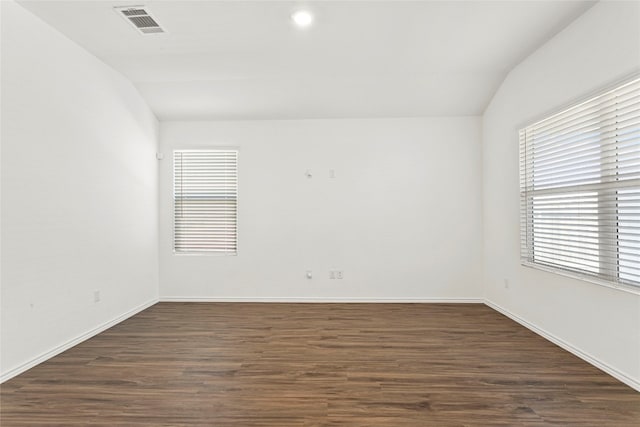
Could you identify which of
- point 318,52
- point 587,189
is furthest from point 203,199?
point 587,189

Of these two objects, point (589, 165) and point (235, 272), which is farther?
point (235, 272)

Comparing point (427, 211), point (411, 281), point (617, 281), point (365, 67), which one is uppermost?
point (365, 67)

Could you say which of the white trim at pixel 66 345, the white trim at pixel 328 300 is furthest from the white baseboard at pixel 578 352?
the white trim at pixel 66 345

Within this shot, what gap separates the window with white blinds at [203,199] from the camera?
4.77 metres

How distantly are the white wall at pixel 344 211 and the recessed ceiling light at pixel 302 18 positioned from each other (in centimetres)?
188

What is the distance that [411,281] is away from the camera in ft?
15.2

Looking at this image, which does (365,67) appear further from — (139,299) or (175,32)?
(139,299)

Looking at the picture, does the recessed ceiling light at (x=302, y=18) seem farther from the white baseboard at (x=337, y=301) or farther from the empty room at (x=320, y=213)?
the white baseboard at (x=337, y=301)

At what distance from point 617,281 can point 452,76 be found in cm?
275

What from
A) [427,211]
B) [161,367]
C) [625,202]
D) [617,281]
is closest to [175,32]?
[161,367]

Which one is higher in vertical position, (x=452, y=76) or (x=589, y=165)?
(x=452, y=76)

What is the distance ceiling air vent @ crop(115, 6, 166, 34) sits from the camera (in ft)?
8.73

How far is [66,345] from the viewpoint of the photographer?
117 inches

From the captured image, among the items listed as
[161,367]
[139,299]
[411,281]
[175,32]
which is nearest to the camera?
[161,367]
